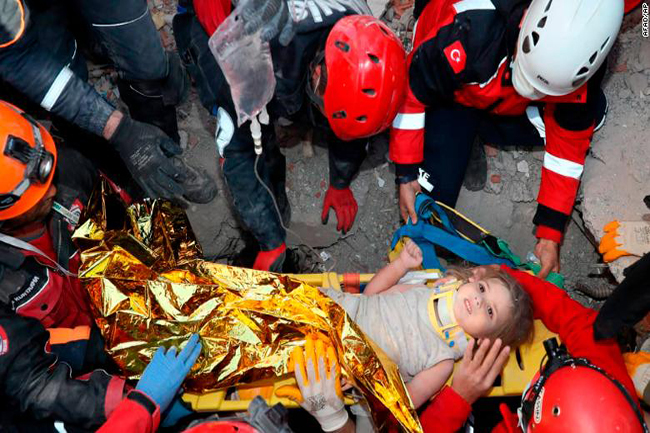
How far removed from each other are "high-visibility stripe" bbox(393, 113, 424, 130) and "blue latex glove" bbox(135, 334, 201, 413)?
1661mm

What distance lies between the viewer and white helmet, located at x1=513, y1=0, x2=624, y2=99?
8.10 feet

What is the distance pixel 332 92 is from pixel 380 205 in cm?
139

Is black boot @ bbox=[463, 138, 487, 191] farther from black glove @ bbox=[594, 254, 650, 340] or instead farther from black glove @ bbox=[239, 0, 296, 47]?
black glove @ bbox=[239, 0, 296, 47]

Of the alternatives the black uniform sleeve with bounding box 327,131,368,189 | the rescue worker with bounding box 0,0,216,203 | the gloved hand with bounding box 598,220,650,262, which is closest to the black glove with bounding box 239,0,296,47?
the rescue worker with bounding box 0,0,216,203

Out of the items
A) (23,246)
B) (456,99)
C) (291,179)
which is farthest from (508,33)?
(23,246)

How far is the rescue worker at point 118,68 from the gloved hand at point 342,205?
3.02ft

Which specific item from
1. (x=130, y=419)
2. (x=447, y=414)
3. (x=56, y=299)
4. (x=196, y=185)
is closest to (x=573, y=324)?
(x=447, y=414)

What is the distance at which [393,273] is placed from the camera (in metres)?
3.02

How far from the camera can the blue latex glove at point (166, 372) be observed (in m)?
2.36

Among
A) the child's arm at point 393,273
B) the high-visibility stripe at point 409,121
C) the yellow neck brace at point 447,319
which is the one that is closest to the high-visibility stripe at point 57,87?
the high-visibility stripe at point 409,121

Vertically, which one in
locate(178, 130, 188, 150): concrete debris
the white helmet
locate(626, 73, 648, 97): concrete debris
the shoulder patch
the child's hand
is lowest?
the child's hand

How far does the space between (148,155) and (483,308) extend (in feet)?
6.48

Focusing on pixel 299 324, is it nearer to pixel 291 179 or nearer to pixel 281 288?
pixel 281 288

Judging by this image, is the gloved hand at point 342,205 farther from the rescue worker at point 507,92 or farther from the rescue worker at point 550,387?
the rescue worker at point 550,387
